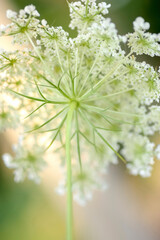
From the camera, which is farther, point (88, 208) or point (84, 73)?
point (88, 208)

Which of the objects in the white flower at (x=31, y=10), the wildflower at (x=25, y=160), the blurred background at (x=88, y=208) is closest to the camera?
the white flower at (x=31, y=10)

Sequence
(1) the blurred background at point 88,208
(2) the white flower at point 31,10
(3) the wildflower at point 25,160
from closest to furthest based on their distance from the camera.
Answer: (2) the white flower at point 31,10
(3) the wildflower at point 25,160
(1) the blurred background at point 88,208

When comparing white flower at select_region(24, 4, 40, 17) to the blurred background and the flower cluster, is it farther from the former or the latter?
the blurred background

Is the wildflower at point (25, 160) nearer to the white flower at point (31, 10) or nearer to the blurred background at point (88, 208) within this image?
the white flower at point (31, 10)

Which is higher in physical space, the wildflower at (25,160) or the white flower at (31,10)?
the white flower at (31,10)

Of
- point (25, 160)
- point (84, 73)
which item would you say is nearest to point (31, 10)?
point (84, 73)

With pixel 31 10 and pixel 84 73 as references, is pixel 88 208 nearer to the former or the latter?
pixel 84 73

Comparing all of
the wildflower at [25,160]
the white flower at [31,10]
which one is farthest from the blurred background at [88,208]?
the white flower at [31,10]

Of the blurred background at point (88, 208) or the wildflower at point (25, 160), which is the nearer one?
the wildflower at point (25, 160)

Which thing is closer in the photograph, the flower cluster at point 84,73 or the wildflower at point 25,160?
the flower cluster at point 84,73

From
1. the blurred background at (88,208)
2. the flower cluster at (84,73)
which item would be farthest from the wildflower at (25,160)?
the blurred background at (88,208)
